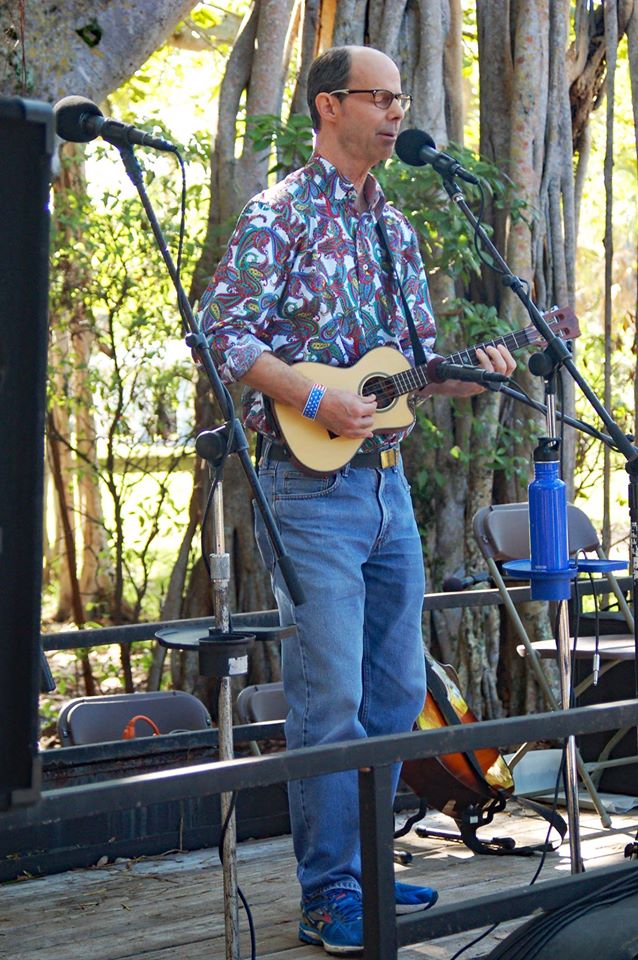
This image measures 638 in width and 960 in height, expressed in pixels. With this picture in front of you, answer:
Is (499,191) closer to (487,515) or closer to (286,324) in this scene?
(487,515)

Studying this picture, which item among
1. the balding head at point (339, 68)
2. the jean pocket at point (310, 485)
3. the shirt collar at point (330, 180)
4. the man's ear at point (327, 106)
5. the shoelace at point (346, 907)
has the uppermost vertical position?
the balding head at point (339, 68)

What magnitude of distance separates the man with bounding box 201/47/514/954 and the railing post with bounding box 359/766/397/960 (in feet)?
1.54

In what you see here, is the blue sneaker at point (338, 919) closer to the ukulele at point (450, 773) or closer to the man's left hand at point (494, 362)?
the ukulele at point (450, 773)

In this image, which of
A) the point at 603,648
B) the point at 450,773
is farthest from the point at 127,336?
the point at 450,773

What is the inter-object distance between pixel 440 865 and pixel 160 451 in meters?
3.57

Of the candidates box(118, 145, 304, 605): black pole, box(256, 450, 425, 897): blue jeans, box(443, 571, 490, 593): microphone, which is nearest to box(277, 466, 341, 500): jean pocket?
box(256, 450, 425, 897): blue jeans

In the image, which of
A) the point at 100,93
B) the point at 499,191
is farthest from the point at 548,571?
the point at 499,191

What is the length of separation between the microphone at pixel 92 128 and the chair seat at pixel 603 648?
217cm

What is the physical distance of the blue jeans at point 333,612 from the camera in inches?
104

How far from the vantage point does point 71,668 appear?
339 inches

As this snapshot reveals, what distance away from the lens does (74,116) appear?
247 cm

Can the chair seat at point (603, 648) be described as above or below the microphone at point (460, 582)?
below

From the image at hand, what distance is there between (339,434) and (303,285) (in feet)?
1.08

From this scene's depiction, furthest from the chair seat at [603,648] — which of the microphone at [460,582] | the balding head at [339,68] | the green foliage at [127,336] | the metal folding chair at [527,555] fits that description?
the green foliage at [127,336]
